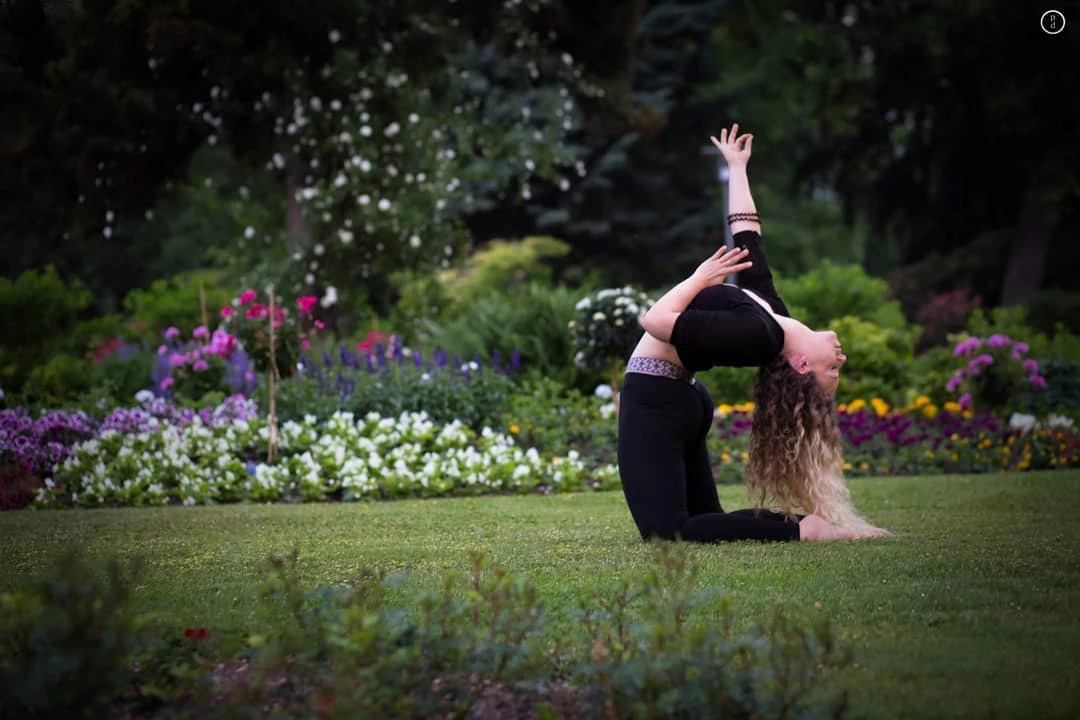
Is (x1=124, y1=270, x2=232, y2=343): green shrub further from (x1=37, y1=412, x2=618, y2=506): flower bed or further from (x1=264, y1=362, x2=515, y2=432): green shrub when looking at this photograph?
(x1=37, y1=412, x2=618, y2=506): flower bed

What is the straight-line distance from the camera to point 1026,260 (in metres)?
24.2

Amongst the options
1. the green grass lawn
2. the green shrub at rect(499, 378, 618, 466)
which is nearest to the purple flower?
the green shrub at rect(499, 378, 618, 466)

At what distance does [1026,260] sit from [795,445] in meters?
20.0

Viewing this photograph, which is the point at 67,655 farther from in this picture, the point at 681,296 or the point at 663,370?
the point at 663,370

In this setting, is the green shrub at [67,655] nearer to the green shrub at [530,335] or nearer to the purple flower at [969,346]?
the green shrub at [530,335]

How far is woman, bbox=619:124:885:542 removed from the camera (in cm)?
580

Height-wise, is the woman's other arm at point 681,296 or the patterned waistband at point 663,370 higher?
the woman's other arm at point 681,296

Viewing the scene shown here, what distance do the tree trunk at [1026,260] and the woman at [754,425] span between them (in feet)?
62.6

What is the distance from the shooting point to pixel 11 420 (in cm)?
932

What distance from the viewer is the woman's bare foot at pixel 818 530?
6.02 meters

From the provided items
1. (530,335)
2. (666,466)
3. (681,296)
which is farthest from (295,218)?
(681,296)

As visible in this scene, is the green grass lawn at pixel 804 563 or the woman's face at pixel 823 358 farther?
the woman's face at pixel 823 358

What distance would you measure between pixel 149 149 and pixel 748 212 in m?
10.4

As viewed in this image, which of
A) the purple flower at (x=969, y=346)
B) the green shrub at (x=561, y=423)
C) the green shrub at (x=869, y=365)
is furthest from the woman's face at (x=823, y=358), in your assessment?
the green shrub at (x=869, y=365)
